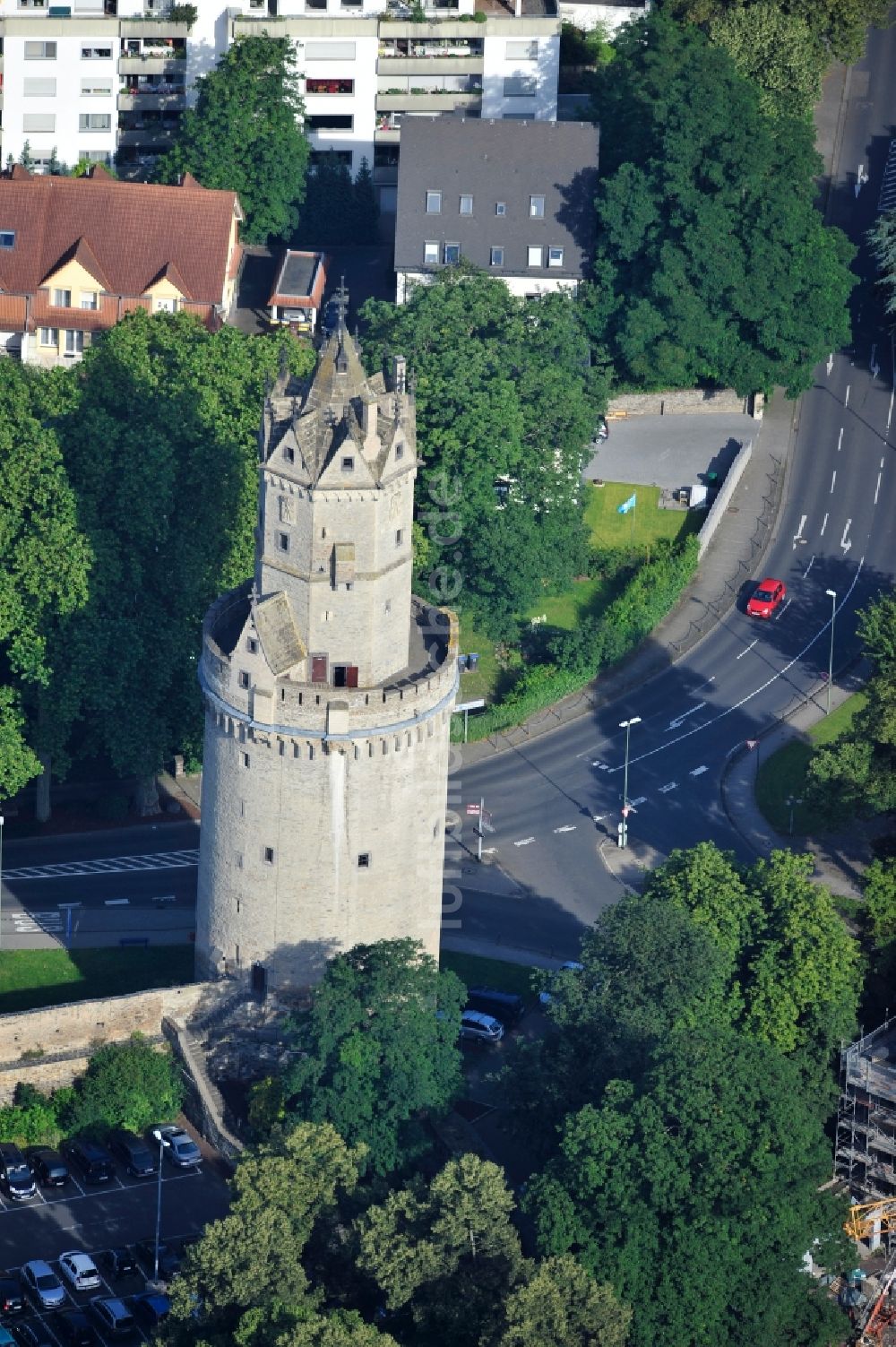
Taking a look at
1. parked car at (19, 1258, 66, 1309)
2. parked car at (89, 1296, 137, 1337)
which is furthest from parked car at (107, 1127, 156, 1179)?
parked car at (89, 1296, 137, 1337)

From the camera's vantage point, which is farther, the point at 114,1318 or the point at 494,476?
the point at 494,476

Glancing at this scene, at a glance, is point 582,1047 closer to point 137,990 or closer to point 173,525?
point 137,990

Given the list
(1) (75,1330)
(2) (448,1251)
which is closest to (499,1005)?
(2) (448,1251)

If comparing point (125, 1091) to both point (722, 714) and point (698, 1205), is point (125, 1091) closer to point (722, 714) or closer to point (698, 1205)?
point (698, 1205)

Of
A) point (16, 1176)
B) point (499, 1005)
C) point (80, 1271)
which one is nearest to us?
point (80, 1271)

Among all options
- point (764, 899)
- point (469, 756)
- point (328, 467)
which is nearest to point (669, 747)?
point (469, 756)

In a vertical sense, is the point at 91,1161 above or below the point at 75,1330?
above

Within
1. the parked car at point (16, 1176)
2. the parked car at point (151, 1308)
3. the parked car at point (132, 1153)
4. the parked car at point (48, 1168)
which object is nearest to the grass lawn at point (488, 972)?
the parked car at point (132, 1153)
